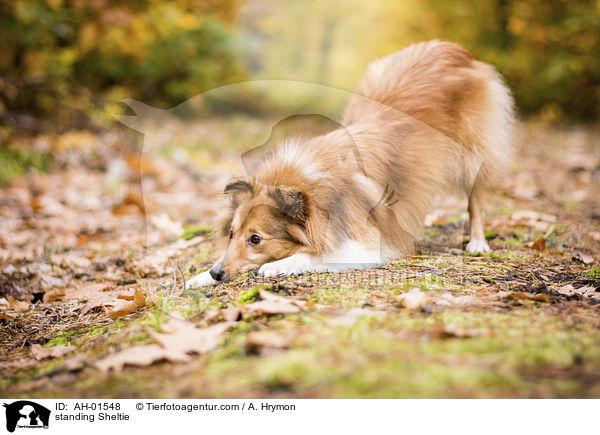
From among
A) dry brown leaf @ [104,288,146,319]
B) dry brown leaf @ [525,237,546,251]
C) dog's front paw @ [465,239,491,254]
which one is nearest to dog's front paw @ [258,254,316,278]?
dry brown leaf @ [104,288,146,319]

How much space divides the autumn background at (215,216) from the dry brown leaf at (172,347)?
0.5 inches

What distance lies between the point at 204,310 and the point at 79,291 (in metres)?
1.36

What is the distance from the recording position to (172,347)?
6.73ft

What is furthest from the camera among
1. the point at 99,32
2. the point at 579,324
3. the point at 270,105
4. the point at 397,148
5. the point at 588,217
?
the point at 270,105

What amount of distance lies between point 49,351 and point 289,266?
142 cm

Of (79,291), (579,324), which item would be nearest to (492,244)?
(579,324)

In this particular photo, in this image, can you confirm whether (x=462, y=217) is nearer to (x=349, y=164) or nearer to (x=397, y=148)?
(x=397, y=148)

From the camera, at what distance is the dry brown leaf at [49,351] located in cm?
238

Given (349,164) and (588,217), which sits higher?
(349,164)

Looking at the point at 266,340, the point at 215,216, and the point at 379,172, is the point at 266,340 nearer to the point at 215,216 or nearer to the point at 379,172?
the point at 379,172

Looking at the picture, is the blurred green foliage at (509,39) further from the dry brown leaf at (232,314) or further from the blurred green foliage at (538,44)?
the dry brown leaf at (232,314)

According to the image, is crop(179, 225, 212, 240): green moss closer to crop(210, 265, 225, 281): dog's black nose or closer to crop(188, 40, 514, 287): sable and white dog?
crop(188, 40, 514, 287): sable and white dog

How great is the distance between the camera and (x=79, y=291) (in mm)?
3354

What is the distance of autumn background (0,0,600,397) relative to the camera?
1.84 meters
